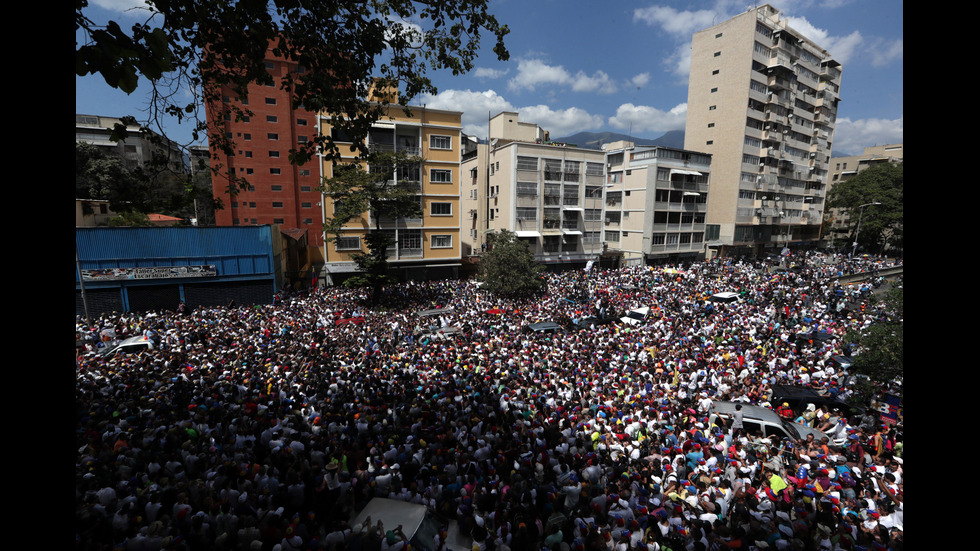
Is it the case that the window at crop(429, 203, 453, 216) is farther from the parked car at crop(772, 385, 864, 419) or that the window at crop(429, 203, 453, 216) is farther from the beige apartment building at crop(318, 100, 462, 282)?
the parked car at crop(772, 385, 864, 419)

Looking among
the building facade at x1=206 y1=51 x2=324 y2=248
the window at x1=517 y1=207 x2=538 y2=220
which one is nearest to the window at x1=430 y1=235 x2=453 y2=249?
the window at x1=517 y1=207 x2=538 y2=220

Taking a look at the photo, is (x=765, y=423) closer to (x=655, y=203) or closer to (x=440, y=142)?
(x=440, y=142)

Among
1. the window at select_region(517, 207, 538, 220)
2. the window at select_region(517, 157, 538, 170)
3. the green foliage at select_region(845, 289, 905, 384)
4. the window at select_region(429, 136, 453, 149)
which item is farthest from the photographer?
the window at select_region(517, 207, 538, 220)

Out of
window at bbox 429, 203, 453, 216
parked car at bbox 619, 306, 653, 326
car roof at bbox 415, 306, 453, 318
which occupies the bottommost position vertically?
car roof at bbox 415, 306, 453, 318

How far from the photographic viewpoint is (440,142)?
87.1 feet

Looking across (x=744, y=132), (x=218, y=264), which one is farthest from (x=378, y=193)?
(x=744, y=132)

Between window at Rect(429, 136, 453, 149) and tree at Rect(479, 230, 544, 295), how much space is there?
7.99 metres

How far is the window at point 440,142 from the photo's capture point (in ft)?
86.4

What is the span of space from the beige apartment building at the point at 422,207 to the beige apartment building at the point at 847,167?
175ft

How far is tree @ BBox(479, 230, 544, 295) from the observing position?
77.0 ft

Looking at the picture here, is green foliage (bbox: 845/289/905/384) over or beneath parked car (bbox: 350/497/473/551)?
over

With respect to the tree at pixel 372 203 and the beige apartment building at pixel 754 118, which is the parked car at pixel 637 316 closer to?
the tree at pixel 372 203
